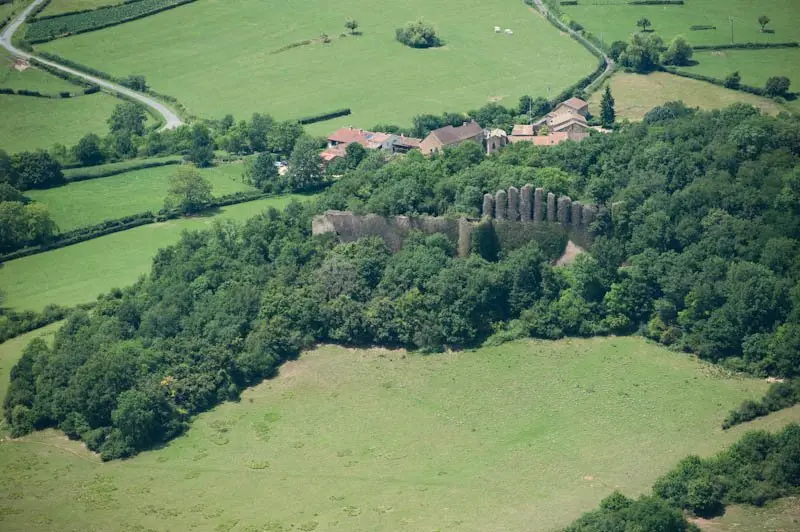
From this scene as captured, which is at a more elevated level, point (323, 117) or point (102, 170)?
point (102, 170)

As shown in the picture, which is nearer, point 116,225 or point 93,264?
point 93,264

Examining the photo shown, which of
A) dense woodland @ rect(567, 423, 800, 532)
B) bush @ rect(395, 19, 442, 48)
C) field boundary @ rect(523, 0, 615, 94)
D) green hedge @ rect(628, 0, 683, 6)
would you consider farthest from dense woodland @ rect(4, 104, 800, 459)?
green hedge @ rect(628, 0, 683, 6)

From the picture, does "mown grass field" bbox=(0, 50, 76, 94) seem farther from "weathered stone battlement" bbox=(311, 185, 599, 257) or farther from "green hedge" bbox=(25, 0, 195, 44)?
"weathered stone battlement" bbox=(311, 185, 599, 257)

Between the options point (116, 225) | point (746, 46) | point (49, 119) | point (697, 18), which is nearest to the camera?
point (116, 225)

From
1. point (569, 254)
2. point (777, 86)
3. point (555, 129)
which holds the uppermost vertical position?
point (569, 254)

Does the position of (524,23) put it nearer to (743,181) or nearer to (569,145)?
(569,145)

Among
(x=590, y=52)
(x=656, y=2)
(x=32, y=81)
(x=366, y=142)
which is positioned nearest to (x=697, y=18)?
(x=656, y=2)

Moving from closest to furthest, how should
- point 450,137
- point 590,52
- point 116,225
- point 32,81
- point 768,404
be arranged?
point 768,404, point 116,225, point 450,137, point 32,81, point 590,52

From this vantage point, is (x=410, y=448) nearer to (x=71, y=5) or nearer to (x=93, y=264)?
(x=93, y=264)
